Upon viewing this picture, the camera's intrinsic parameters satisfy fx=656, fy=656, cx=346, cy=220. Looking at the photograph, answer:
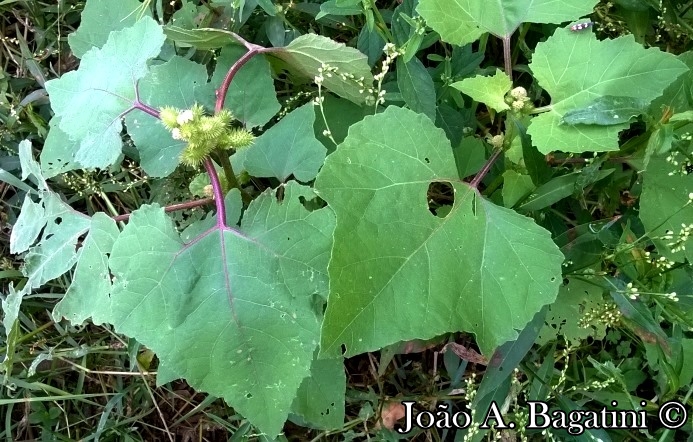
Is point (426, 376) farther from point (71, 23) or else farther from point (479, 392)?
point (71, 23)

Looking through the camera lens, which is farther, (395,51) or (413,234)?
(395,51)

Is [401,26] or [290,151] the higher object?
[401,26]

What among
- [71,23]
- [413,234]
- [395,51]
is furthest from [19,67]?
[413,234]

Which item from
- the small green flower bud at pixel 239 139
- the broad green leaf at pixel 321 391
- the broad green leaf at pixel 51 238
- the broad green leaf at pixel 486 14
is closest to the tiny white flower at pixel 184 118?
the small green flower bud at pixel 239 139

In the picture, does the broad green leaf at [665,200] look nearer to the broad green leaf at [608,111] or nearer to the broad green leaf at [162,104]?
the broad green leaf at [608,111]

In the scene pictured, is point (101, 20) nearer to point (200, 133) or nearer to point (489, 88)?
point (200, 133)

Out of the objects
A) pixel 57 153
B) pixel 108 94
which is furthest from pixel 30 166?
pixel 108 94

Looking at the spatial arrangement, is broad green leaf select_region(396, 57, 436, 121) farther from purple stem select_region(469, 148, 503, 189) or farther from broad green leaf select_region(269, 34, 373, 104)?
purple stem select_region(469, 148, 503, 189)
